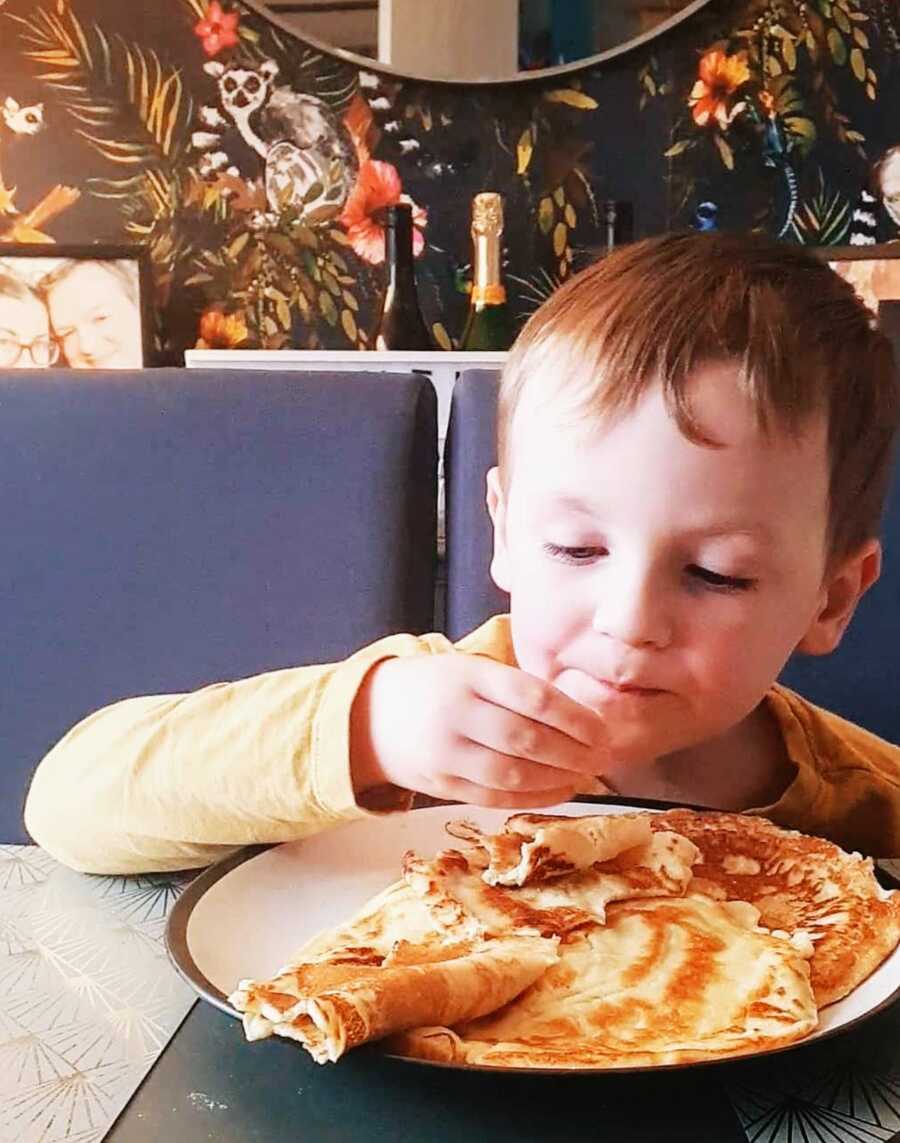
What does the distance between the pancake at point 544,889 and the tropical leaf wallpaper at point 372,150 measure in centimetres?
206

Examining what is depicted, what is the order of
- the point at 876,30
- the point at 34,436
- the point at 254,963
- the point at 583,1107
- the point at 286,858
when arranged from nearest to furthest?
the point at 583,1107 < the point at 254,963 < the point at 286,858 < the point at 34,436 < the point at 876,30

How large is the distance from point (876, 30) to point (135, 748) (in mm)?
2302

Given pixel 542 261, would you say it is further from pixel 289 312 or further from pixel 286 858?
pixel 286 858

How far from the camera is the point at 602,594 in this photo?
705mm

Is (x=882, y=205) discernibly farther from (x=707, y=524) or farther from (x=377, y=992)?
(x=377, y=992)

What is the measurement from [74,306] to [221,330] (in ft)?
1.00

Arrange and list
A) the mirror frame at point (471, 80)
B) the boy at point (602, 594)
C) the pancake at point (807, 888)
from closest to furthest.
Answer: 1. the pancake at point (807, 888)
2. the boy at point (602, 594)
3. the mirror frame at point (471, 80)

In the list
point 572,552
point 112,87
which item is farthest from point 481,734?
point 112,87

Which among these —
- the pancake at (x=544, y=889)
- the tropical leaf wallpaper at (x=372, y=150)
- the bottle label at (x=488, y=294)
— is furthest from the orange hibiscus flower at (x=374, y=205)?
the pancake at (x=544, y=889)

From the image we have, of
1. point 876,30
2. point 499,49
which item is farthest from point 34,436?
point 876,30

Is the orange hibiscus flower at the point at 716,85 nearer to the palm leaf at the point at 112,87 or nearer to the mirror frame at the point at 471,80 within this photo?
the mirror frame at the point at 471,80

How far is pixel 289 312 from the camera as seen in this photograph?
8.63 ft

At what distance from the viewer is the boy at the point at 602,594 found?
0.68 metres

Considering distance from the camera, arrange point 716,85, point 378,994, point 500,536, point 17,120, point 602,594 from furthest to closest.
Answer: point 17,120 < point 716,85 < point 500,536 < point 602,594 < point 378,994
